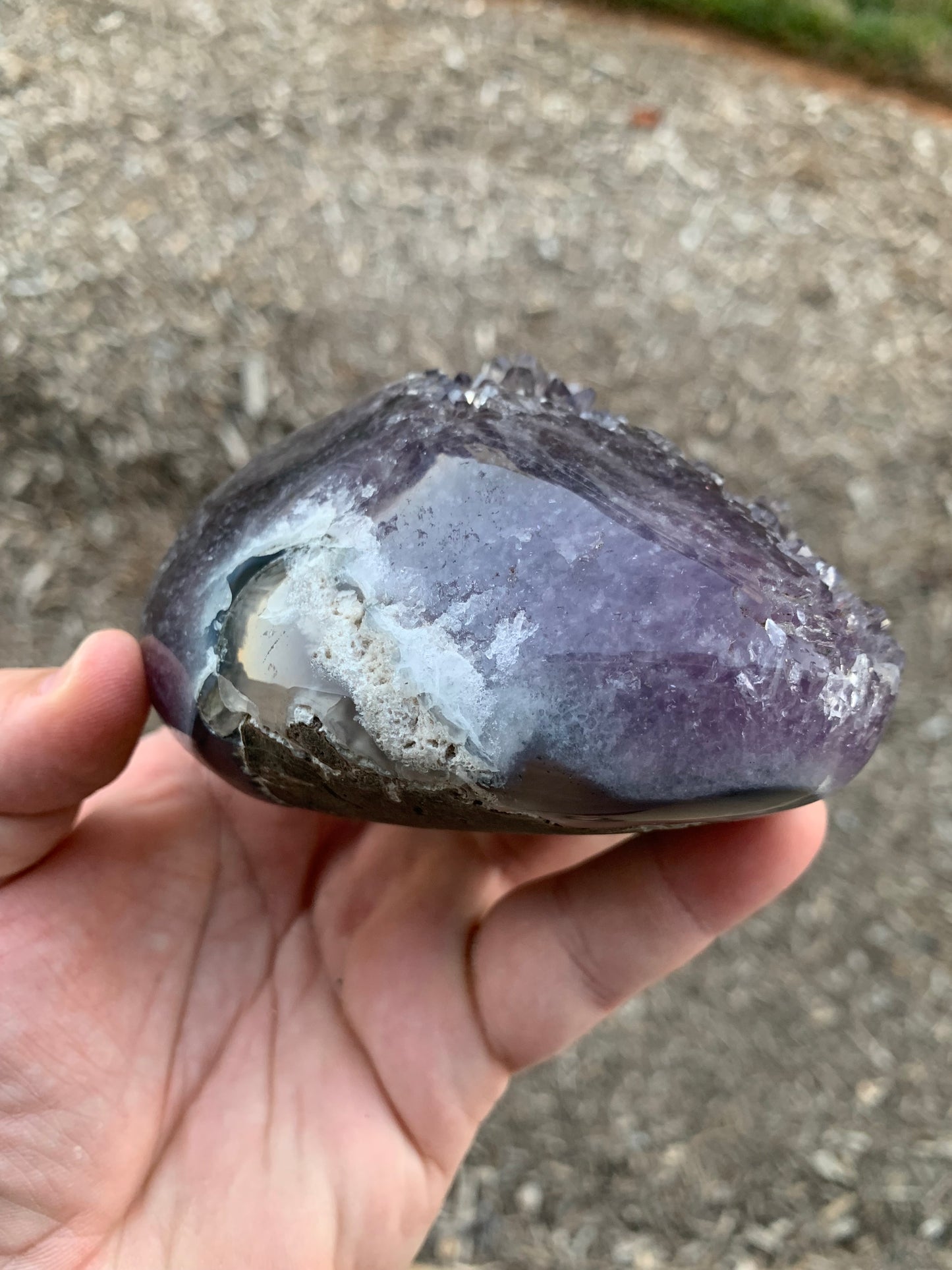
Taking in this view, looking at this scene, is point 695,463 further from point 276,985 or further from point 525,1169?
point 525,1169

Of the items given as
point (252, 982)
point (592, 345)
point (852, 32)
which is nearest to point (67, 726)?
point (252, 982)

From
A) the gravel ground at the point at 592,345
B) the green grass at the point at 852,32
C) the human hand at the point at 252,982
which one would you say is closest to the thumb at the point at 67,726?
the human hand at the point at 252,982

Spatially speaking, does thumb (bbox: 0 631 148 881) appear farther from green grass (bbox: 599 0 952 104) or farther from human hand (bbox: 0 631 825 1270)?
green grass (bbox: 599 0 952 104)

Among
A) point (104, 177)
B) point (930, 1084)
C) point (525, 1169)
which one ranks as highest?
point (104, 177)

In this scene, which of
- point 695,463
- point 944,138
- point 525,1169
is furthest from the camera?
point 944,138

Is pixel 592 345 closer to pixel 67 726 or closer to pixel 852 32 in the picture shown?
pixel 852 32

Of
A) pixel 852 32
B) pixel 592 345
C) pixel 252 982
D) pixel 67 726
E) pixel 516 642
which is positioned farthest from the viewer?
pixel 852 32

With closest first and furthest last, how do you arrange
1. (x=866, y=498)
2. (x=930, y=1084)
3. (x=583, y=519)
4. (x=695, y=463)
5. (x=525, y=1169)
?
(x=583, y=519), (x=695, y=463), (x=525, y=1169), (x=930, y=1084), (x=866, y=498)

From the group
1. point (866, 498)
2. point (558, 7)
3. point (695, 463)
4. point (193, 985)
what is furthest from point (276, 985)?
point (558, 7)
